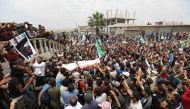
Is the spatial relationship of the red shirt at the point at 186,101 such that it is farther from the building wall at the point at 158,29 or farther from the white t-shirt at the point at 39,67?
the building wall at the point at 158,29

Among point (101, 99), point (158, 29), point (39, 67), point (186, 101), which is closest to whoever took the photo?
point (101, 99)

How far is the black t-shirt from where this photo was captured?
630 centimetres

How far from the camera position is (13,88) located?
20.9 ft

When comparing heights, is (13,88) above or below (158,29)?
above

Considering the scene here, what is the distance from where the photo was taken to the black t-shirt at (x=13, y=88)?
6305mm

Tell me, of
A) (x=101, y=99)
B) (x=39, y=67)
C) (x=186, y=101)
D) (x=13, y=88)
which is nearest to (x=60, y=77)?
(x=39, y=67)

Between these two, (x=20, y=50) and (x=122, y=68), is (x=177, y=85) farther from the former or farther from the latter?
(x=20, y=50)

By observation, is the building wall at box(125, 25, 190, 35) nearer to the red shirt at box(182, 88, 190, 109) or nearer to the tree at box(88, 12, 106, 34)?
the tree at box(88, 12, 106, 34)

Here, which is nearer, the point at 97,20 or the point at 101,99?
the point at 101,99

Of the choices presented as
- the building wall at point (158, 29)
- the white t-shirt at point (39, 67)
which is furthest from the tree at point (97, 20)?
the white t-shirt at point (39, 67)

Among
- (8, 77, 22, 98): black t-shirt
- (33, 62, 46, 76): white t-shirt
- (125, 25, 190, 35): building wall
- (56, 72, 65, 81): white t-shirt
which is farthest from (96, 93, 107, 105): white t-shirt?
(125, 25, 190, 35): building wall

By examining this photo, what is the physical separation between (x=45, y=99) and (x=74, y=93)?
Result: 90 centimetres

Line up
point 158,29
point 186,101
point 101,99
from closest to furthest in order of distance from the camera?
point 101,99
point 186,101
point 158,29

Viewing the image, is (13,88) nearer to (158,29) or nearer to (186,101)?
(186,101)
